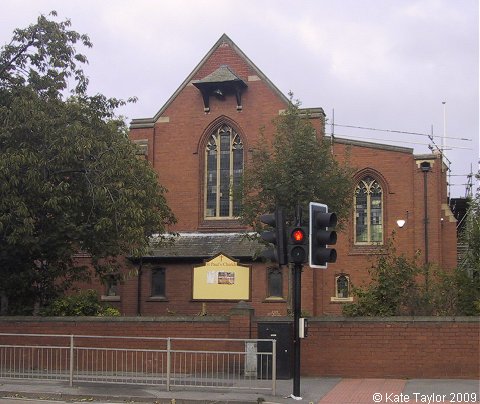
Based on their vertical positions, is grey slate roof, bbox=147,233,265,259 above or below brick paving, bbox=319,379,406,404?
above

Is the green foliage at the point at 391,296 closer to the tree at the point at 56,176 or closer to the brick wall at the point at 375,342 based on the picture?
the brick wall at the point at 375,342

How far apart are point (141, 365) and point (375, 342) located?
5.71m

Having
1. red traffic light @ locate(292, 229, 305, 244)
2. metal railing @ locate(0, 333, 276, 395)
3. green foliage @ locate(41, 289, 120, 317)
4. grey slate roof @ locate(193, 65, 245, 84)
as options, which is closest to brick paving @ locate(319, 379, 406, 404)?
metal railing @ locate(0, 333, 276, 395)

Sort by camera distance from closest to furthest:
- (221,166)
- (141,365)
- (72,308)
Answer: (141,365) → (72,308) → (221,166)

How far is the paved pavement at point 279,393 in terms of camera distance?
1343 cm

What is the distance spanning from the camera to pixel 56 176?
1981cm

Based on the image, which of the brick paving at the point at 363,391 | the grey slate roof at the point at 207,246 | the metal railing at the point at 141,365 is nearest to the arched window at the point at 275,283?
Result: the grey slate roof at the point at 207,246

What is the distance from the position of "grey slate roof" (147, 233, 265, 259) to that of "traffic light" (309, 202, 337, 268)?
53.4 feet

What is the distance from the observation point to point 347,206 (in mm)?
21656

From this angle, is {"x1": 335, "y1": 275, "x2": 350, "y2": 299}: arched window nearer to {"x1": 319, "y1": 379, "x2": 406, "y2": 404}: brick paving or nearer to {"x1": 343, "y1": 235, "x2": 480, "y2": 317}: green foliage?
{"x1": 343, "y1": 235, "x2": 480, "y2": 317}: green foliage

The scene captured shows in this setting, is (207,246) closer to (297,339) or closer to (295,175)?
(295,175)

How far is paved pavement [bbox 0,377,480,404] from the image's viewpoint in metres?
13.4

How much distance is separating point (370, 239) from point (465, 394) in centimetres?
1716

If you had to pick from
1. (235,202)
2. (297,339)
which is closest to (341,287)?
(235,202)
